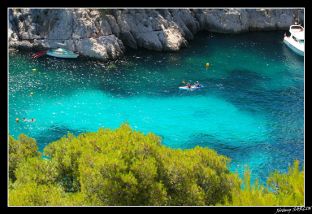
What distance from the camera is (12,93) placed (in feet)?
130

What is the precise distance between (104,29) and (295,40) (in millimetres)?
20575

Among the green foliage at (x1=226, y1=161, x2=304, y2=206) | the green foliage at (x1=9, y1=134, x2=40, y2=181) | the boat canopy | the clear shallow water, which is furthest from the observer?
the boat canopy

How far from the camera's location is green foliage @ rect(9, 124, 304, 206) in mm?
18312

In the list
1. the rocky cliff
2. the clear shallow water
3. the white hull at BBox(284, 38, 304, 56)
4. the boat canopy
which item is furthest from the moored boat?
the boat canopy

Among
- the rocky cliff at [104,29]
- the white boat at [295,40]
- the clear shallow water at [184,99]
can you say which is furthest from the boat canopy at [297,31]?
the rocky cliff at [104,29]

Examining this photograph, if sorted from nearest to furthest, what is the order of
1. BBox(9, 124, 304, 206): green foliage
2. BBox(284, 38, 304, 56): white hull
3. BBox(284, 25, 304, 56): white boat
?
BBox(9, 124, 304, 206): green foliage < BBox(284, 38, 304, 56): white hull < BBox(284, 25, 304, 56): white boat

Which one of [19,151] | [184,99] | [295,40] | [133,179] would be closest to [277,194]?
[133,179]

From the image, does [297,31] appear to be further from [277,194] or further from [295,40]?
[277,194]

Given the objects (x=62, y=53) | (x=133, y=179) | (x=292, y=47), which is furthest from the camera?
(x=292, y=47)

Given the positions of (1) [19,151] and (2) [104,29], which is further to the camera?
(2) [104,29]

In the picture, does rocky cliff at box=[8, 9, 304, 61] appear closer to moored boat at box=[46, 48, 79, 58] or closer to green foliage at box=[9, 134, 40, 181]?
moored boat at box=[46, 48, 79, 58]

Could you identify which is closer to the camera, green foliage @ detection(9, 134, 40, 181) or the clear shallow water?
green foliage @ detection(9, 134, 40, 181)

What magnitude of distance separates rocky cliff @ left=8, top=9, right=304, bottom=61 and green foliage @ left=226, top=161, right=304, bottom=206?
2998 centimetres

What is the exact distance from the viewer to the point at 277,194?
20.0 m
